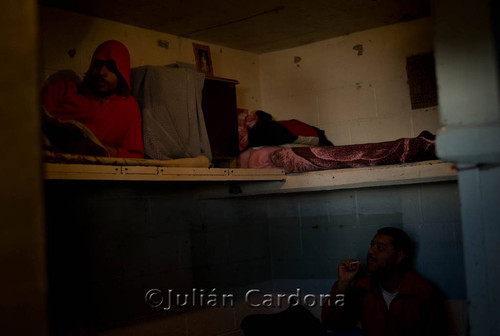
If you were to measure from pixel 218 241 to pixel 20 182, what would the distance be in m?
2.96

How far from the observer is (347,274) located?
344cm

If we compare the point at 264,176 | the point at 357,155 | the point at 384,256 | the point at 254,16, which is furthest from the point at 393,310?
the point at 254,16

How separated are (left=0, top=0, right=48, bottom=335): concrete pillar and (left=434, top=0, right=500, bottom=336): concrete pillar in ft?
2.99

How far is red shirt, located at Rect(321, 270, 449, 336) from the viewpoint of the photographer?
10.4ft

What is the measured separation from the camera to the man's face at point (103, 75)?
2.86m

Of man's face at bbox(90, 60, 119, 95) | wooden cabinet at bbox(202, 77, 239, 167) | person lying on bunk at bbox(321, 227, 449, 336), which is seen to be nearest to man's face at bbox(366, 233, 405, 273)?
person lying on bunk at bbox(321, 227, 449, 336)

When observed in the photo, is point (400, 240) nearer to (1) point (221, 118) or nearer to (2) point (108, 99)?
(1) point (221, 118)

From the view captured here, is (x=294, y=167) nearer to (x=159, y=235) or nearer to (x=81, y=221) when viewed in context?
(x=159, y=235)

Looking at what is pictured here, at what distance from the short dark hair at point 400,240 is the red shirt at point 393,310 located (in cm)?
11

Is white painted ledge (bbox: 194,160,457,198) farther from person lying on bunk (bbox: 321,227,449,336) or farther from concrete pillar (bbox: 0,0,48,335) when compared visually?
concrete pillar (bbox: 0,0,48,335)

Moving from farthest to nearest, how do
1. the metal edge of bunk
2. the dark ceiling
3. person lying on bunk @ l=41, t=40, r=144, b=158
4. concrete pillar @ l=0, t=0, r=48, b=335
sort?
1. the dark ceiling
2. person lying on bunk @ l=41, t=40, r=144, b=158
3. the metal edge of bunk
4. concrete pillar @ l=0, t=0, r=48, b=335

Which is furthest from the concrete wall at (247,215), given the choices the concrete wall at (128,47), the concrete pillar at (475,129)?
the concrete pillar at (475,129)

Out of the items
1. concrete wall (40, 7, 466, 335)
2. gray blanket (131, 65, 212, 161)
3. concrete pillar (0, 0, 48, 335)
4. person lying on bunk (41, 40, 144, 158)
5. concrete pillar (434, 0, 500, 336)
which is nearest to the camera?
concrete pillar (0, 0, 48, 335)

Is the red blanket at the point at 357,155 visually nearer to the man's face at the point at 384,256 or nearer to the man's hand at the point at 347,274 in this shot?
the man's face at the point at 384,256
